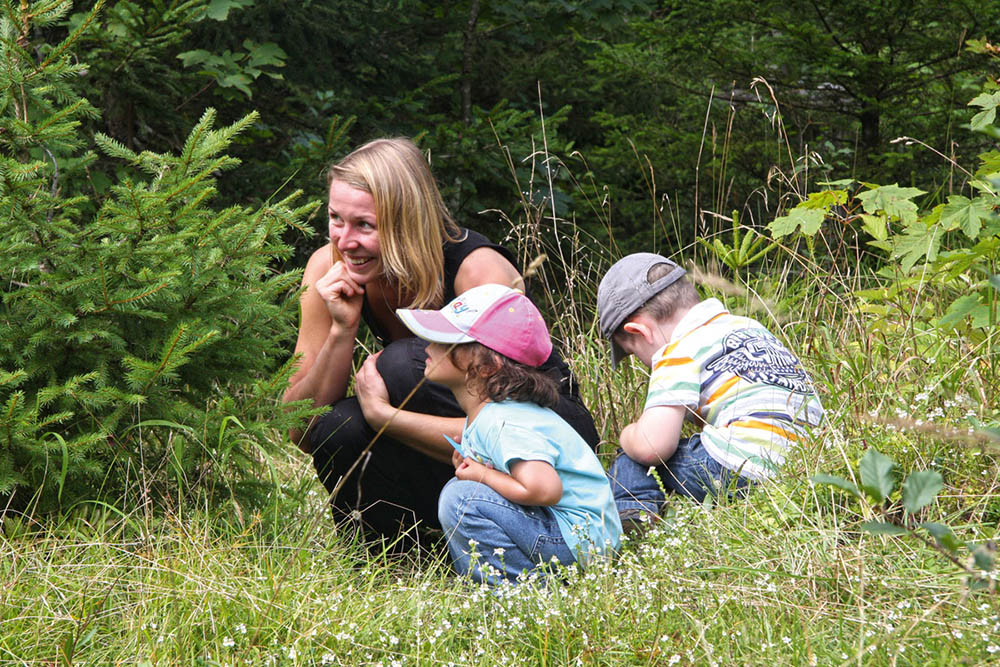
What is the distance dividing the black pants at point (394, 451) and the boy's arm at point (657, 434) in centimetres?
26

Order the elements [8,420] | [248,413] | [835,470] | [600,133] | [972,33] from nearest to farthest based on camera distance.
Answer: [8,420] → [835,470] → [248,413] → [972,33] → [600,133]

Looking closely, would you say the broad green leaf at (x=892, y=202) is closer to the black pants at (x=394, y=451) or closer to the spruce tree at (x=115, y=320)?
the black pants at (x=394, y=451)

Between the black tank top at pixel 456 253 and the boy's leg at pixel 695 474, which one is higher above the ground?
the black tank top at pixel 456 253

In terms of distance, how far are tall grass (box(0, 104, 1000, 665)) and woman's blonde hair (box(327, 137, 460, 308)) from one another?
72 centimetres

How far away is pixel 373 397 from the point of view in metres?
2.79

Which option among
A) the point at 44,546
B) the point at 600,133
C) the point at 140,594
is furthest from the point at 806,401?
the point at 600,133

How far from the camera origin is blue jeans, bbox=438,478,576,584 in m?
Result: 2.36

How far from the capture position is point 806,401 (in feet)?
8.38

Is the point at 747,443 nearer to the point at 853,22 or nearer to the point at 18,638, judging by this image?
the point at 18,638

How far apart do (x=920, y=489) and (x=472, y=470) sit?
1410 mm

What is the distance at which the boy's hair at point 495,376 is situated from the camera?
2479 millimetres

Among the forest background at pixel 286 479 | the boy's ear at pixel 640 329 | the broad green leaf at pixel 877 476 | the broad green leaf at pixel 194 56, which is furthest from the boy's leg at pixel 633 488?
the broad green leaf at pixel 194 56

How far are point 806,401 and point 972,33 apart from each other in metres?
3.45

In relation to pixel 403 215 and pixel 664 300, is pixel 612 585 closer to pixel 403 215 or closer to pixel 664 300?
pixel 664 300
